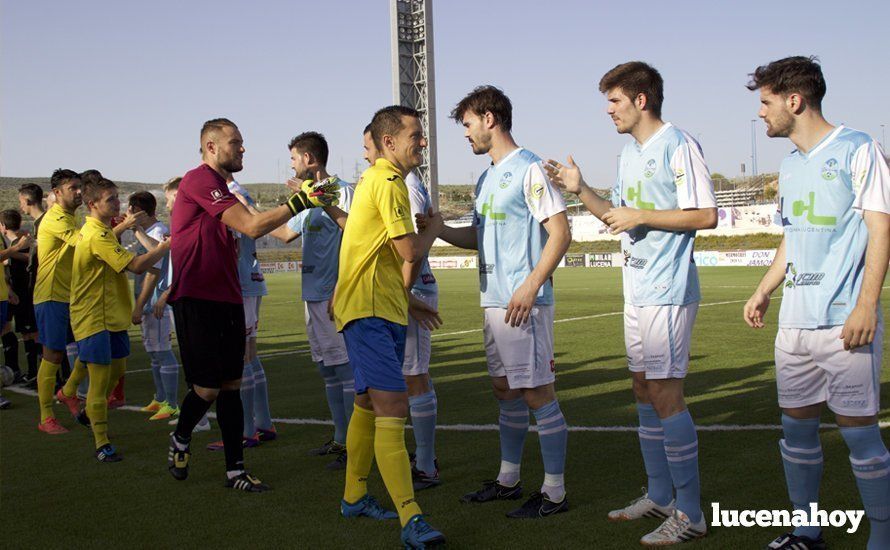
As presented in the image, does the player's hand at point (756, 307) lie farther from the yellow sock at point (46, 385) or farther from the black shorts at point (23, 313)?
the black shorts at point (23, 313)

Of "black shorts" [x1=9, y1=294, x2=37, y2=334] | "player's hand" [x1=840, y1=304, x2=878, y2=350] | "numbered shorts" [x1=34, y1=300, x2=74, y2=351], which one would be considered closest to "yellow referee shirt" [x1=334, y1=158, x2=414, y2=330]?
"player's hand" [x1=840, y1=304, x2=878, y2=350]

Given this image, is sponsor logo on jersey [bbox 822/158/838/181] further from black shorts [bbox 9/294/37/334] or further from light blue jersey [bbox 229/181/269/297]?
black shorts [bbox 9/294/37/334]

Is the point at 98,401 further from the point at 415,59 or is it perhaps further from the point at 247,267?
the point at 415,59

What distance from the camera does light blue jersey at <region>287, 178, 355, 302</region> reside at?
6555mm

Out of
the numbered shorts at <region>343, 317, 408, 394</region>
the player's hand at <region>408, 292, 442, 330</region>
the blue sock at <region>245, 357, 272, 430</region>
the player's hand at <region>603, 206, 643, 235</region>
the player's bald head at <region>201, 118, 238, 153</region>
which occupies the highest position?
the player's bald head at <region>201, 118, 238, 153</region>

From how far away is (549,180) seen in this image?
4695 millimetres

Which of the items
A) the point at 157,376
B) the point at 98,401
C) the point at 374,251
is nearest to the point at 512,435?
the point at 374,251

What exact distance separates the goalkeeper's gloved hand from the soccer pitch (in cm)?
181

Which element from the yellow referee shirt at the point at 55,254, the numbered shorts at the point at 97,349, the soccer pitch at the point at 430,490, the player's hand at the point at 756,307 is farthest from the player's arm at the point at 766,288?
the yellow referee shirt at the point at 55,254

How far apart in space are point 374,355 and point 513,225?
116 cm

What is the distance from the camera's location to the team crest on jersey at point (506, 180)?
4.79m

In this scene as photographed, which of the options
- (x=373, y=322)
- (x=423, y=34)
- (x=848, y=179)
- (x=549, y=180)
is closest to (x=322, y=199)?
(x=373, y=322)

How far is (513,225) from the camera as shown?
481cm

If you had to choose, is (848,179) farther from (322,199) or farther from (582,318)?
(582,318)
